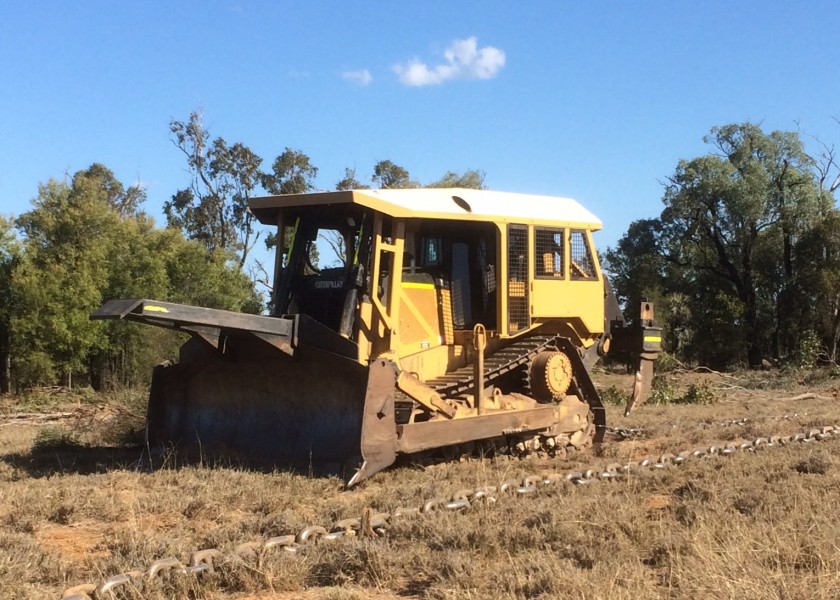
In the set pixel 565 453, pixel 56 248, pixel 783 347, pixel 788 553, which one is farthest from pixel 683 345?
pixel 788 553

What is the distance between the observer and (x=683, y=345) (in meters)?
38.1

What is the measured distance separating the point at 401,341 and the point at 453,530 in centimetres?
409

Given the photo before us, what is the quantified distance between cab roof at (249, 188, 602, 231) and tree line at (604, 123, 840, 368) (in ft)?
→ 89.2

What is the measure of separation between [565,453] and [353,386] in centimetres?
363

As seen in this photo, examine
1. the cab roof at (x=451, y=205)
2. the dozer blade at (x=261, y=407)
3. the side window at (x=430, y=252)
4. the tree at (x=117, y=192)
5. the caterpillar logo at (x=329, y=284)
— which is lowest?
the dozer blade at (x=261, y=407)

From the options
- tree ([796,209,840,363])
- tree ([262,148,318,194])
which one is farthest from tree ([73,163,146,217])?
tree ([796,209,840,363])

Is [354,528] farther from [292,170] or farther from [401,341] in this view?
[292,170]

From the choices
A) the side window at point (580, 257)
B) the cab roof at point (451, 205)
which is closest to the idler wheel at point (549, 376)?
the side window at point (580, 257)

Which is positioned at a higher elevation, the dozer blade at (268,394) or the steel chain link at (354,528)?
the dozer blade at (268,394)

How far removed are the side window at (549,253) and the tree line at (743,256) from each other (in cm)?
2748

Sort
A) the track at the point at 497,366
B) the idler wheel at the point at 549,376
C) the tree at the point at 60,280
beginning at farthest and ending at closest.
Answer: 1. the tree at the point at 60,280
2. the idler wheel at the point at 549,376
3. the track at the point at 497,366

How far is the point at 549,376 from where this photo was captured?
422 inches

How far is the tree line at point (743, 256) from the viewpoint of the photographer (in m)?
36.7

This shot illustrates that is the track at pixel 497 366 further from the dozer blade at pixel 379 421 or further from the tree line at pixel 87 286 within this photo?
the tree line at pixel 87 286
